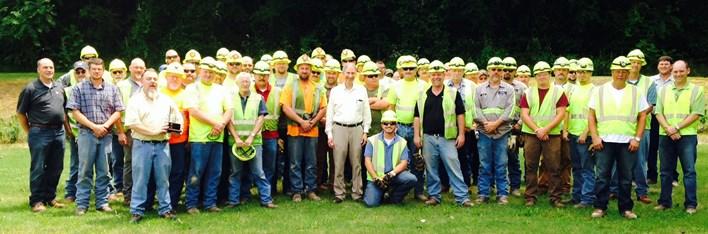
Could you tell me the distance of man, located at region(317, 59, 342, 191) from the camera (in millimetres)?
10906

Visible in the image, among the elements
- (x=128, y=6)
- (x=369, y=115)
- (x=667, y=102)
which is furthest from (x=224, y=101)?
(x=128, y=6)

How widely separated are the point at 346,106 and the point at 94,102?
3305 mm

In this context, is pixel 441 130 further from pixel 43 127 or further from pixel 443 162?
pixel 43 127

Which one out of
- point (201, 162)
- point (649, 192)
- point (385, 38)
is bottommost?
point (649, 192)

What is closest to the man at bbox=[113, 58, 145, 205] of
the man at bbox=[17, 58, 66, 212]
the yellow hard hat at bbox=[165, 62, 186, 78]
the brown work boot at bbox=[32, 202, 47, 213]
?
the man at bbox=[17, 58, 66, 212]

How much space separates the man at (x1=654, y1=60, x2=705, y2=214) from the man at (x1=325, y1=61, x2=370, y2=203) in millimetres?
3926

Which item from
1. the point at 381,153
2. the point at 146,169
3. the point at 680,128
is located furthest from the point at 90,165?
the point at 680,128

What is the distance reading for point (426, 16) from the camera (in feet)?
99.8

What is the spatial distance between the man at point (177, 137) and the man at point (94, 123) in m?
0.72

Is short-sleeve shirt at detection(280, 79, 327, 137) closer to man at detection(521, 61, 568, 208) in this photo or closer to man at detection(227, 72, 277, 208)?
man at detection(227, 72, 277, 208)

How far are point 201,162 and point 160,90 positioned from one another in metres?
1.04

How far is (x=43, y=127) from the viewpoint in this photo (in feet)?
31.8

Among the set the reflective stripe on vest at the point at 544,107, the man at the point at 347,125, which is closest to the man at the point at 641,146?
the reflective stripe on vest at the point at 544,107

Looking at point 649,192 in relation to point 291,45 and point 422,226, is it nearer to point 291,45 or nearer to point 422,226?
point 422,226
